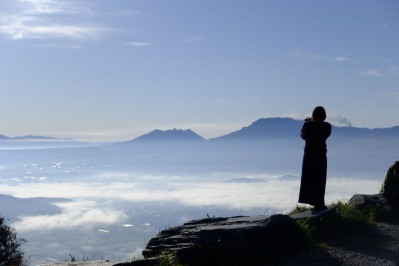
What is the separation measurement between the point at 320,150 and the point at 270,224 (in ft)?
10.6

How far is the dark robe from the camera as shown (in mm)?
12297

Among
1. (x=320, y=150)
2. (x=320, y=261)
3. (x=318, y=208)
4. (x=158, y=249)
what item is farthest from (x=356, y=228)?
(x=158, y=249)

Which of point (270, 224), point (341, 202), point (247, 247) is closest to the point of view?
point (247, 247)

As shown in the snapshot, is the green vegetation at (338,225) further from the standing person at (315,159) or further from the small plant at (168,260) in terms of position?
the small plant at (168,260)

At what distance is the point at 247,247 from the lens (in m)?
→ 9.23

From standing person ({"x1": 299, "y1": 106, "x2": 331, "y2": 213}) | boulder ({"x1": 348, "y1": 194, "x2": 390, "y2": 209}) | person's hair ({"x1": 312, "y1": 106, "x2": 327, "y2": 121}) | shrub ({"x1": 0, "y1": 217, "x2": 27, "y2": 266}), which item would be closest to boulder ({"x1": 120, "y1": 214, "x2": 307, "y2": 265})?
standing person ({"x1": 299, "y1": 106, "x2": 331, "y2": 213})

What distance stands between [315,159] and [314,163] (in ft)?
0.32

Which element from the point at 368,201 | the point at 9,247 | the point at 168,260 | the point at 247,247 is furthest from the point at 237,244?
the point at 9,247

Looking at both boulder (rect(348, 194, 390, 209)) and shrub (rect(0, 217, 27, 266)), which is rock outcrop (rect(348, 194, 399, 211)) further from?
shrub (rect(0, 217, 27, 266))

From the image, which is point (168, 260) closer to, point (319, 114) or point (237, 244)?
point (237, 244)

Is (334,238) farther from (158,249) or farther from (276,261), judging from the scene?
(158,249)

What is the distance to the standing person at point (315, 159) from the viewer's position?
40.3 ft

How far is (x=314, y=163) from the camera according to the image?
40.9 ft

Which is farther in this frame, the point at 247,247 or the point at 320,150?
the point at 320,150
